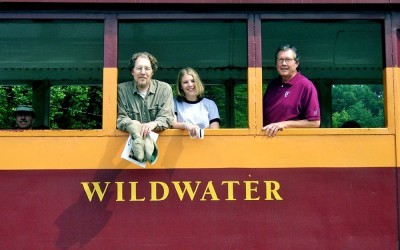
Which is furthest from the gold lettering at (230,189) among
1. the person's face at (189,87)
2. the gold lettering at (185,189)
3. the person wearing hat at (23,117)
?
the person wearing hat at (23,117)

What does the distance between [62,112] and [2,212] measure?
9841mm

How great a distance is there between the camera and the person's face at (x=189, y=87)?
348 centimetres

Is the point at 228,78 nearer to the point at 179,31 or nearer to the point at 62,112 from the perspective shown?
the point at 179,31

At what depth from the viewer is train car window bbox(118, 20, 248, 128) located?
14.8 feet

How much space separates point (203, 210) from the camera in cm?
328

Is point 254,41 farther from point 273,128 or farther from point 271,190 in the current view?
point 271,190

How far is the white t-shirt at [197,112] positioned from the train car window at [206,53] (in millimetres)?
856

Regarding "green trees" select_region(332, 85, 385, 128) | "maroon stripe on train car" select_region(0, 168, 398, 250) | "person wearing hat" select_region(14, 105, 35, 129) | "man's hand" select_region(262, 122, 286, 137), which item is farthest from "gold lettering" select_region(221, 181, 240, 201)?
"person wearing hat" select_region(14, 105, 35, 129)

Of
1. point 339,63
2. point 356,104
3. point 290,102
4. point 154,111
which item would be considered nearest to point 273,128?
point 290,102

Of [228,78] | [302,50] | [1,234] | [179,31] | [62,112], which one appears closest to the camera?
[1,234]

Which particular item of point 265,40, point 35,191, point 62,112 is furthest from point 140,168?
point 62,112

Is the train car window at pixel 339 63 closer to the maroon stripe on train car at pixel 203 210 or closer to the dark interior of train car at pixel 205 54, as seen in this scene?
the dark interior of train car at pixel 205 54

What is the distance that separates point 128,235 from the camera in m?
3.26

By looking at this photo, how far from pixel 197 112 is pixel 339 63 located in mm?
2415
